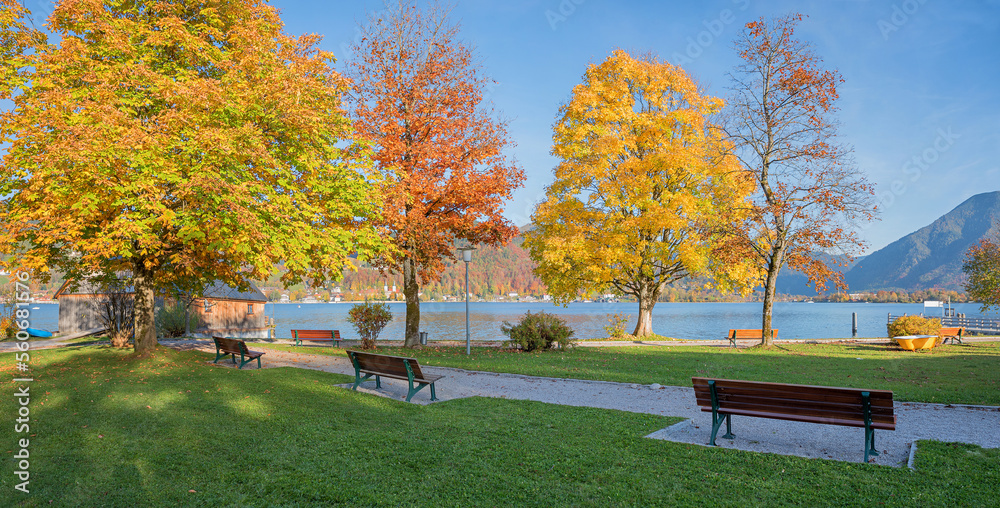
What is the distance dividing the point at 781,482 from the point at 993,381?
9.86 meters

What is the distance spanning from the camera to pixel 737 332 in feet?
75.3

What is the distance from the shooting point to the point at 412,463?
5.31 meters

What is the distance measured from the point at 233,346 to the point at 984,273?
39.7m

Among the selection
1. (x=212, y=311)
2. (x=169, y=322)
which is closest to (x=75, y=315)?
(x=212, y=311)

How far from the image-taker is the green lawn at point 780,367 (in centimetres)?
1034

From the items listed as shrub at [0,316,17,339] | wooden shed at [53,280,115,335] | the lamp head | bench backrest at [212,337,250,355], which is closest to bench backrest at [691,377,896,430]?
bench backrest at [212,337,250,355]

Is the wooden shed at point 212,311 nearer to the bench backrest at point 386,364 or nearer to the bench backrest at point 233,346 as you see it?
the bench backrest at point 233,346

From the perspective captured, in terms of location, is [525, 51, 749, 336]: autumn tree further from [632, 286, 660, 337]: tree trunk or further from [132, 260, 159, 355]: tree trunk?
[132, 260, 159, 355]: tree trunk

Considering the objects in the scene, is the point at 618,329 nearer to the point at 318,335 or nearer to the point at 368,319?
the point at 368,319

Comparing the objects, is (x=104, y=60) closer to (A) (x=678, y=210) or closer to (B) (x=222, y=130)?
(B) (x=222, y=130)

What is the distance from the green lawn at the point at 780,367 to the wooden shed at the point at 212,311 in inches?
635

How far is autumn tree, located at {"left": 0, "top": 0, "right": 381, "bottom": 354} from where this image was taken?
9555 millimetres

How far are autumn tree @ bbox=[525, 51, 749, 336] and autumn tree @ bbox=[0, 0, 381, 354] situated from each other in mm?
11691

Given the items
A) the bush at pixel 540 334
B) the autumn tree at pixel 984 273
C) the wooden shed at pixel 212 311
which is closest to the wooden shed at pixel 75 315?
the wooden shed at pixel 212 311
